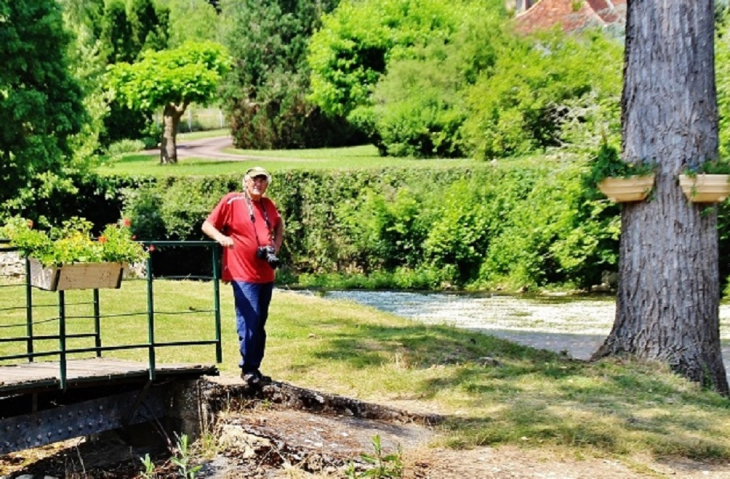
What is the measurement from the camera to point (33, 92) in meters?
21.6

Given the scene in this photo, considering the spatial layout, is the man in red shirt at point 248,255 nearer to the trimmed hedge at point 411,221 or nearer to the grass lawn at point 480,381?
the grass lawn at point 480,381

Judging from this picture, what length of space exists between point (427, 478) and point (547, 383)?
324 cm

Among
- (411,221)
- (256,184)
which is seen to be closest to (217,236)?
(256,184)

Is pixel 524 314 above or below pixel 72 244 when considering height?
below

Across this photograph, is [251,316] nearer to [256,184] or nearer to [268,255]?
[268,255]

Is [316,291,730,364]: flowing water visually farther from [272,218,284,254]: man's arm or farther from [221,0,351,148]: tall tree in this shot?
[221,0,351,148]: tall tree

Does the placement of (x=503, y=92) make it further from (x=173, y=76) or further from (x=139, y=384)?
(x=139, y=384)

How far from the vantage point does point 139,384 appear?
8.73 m

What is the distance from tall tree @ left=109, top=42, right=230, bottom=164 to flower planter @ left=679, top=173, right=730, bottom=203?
37.5m

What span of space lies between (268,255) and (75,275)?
145 cm

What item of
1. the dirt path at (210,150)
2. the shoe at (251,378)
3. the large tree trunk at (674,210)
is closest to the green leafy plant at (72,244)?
the shoe at (251,378)

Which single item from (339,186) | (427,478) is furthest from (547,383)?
(339,186)

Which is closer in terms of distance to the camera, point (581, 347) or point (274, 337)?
point (274, 337)

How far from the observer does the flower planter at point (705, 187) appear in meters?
10.5
